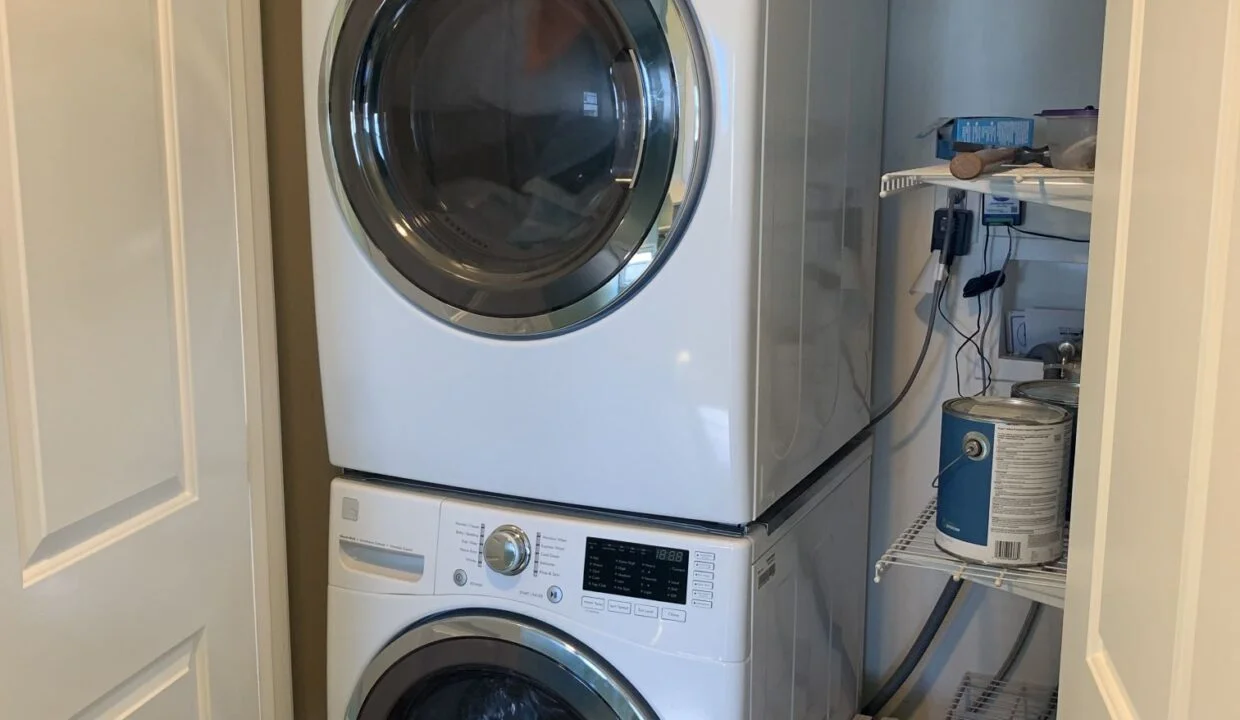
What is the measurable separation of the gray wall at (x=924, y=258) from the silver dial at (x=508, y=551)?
Result: 0.77 meters

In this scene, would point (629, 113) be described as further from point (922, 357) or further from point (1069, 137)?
point (922, 357)

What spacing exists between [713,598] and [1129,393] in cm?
63

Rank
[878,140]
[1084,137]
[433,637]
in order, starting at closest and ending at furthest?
[1084,137] < [433,637] < [878,140]

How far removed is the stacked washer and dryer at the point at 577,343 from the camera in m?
1.20

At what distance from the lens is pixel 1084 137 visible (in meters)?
1.29

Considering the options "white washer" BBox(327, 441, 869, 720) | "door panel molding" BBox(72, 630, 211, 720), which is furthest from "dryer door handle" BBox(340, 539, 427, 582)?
"door panel molding" BBox(72, 630, 211, 720)

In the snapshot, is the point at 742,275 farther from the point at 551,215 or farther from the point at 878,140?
the point at 878,140

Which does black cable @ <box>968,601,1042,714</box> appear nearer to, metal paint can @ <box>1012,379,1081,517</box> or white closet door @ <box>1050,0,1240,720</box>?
metal paint can @ <box>1012,379,1081,517</box>

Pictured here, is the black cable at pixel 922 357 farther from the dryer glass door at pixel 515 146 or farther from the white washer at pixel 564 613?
the dryer glass door at pixel 515 146

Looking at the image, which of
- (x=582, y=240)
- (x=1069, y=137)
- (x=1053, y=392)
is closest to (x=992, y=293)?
(x=1053, y=392)

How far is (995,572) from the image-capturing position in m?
1.30

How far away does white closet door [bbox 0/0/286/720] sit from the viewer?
1.08 meters

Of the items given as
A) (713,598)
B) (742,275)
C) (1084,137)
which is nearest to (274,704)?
(713,598)

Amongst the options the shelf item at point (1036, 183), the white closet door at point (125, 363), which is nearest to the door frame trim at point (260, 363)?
the white closet door at point (125, 363)
